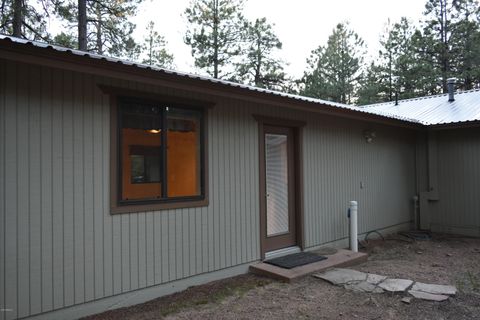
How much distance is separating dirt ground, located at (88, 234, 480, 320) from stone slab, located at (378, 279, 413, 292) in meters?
0.16

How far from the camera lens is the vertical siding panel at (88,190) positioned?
344 centimetres

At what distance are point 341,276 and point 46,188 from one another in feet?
11.1

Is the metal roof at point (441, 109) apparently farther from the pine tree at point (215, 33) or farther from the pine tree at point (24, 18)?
the pine tree at point (24, 18)

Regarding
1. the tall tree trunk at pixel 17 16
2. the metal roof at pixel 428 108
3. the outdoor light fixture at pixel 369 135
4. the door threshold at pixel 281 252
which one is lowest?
the door threshold at pixel 281 252

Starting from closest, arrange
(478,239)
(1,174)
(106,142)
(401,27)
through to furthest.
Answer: (1,174) → (106,142) → (478,239) → (401,27)

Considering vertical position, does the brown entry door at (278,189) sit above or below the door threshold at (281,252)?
above

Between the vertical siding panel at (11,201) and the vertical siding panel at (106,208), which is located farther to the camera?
the vertical siding panel at (106,208)

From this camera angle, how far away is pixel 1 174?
3002mm

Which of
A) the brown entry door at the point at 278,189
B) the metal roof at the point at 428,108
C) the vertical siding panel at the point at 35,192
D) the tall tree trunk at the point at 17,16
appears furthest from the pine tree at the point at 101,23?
the vertical siding panel at the point at 35,192

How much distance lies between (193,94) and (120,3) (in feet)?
26.2

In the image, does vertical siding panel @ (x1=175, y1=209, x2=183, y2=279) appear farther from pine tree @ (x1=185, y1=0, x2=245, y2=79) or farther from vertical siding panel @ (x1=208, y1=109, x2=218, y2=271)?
pine tree @ (x1=185, y1=0, x2=245, y2=79)

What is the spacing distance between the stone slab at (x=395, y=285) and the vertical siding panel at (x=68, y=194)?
10.6ft

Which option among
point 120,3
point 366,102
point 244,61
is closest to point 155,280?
point 120,3

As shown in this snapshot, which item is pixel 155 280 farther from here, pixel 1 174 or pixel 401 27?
pixel 401 27
